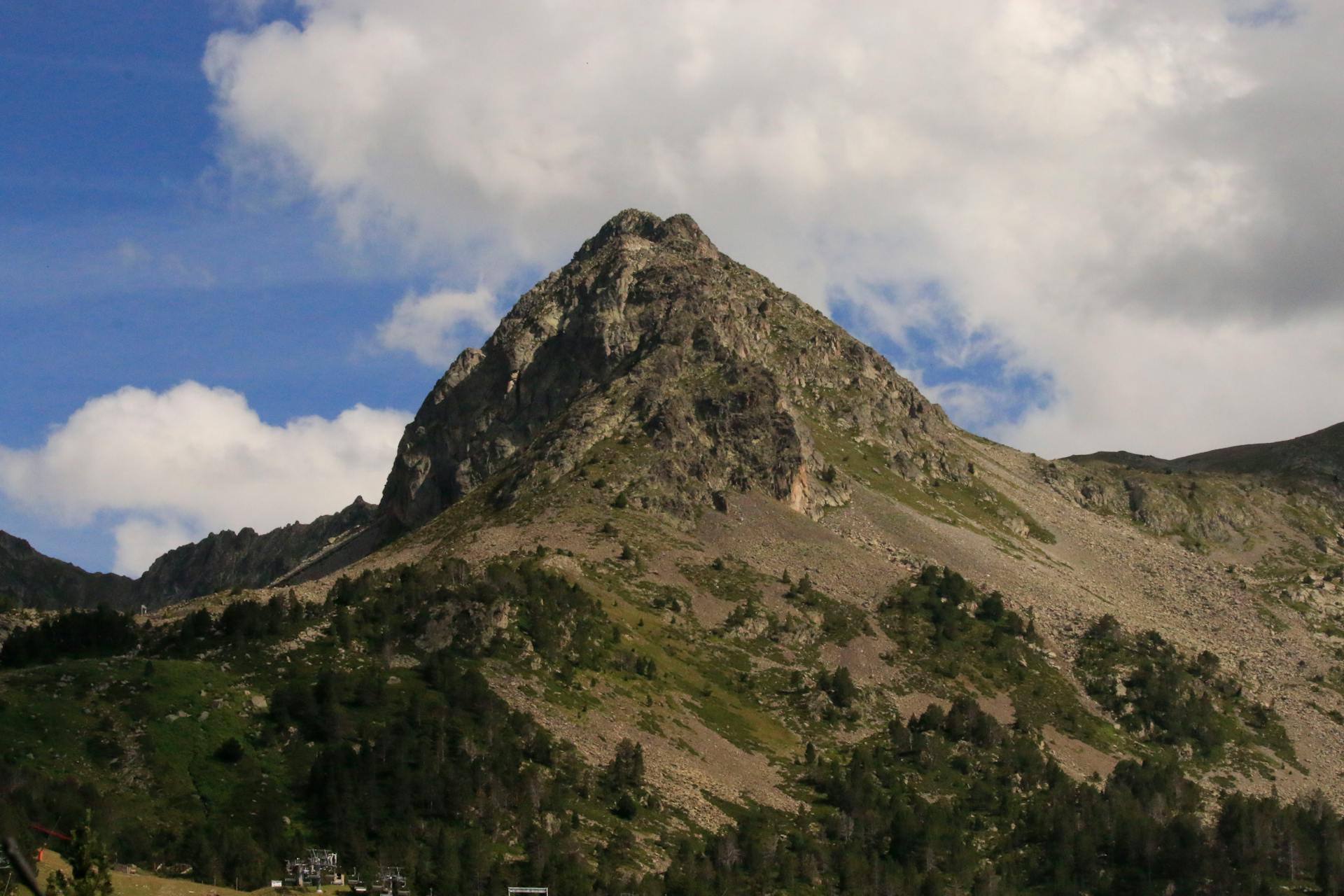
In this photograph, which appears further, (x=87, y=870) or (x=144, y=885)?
(x=144, y=885)

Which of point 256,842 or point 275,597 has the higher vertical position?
point 275,597

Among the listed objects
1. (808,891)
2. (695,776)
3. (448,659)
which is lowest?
(808,891)

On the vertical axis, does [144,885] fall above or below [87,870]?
below

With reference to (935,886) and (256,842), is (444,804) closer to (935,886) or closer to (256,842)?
(256,842)

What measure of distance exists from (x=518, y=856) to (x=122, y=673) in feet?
158

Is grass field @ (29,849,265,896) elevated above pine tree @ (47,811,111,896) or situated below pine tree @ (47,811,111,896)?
below

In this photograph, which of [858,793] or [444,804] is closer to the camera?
[444,804]

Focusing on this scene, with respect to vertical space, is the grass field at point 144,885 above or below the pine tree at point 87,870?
below

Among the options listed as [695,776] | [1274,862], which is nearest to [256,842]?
[695,776]

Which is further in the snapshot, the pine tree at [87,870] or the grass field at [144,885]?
the grass field at [144,885]

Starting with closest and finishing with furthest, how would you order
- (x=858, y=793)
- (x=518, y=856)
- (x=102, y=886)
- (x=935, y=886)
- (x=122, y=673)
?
(x=102, y=886)
(x=518, y=856)
(x=122, y=673)
(x=935, y=886)
(x=858, y=793)

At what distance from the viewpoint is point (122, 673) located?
16288cm

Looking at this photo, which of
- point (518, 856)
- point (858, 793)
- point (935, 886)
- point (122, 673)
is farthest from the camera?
point (858, 793)

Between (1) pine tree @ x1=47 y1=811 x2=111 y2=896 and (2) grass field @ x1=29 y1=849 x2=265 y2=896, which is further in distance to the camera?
(2) grass field @ x1=29 y1=849 x2=265 y2=896
